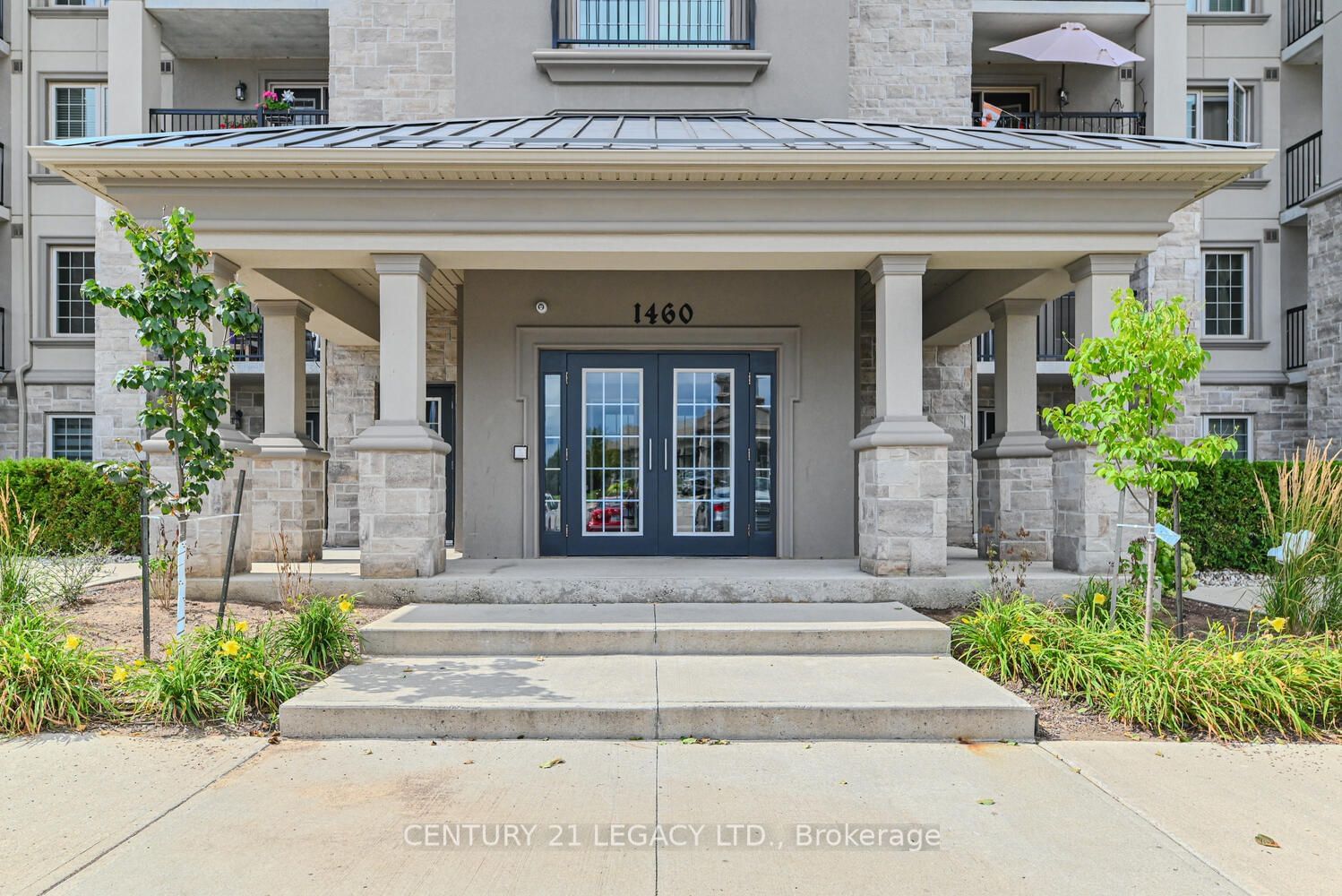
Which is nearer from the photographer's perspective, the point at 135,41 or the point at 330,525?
the point at 330,525

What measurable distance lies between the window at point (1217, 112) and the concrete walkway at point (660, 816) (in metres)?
15.1

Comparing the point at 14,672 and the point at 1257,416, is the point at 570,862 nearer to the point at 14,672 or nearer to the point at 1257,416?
the point at 14,672

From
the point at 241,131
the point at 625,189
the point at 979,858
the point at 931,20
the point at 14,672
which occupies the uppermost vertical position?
the point at 931,20

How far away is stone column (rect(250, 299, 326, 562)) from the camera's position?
9.46m

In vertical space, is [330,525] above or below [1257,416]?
below

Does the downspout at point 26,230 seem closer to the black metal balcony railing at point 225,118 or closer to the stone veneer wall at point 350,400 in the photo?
the black metal balcony railing at point 225,118

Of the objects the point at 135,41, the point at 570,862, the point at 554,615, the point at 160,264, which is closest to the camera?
the point at 570,862

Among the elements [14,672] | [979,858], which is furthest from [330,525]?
[979,858]

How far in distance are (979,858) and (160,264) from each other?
610 cm

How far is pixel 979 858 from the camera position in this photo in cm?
366

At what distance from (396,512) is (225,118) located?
1059 cm

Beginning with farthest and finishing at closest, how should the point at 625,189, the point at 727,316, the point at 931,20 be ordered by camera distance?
the point at 931,20, the point at 727,316, the point at 625,189

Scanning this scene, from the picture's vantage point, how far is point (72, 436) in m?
16.4

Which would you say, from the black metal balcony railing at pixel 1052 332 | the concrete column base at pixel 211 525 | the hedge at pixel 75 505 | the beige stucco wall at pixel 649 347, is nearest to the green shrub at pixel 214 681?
the concrete column base at pixel 211 525
